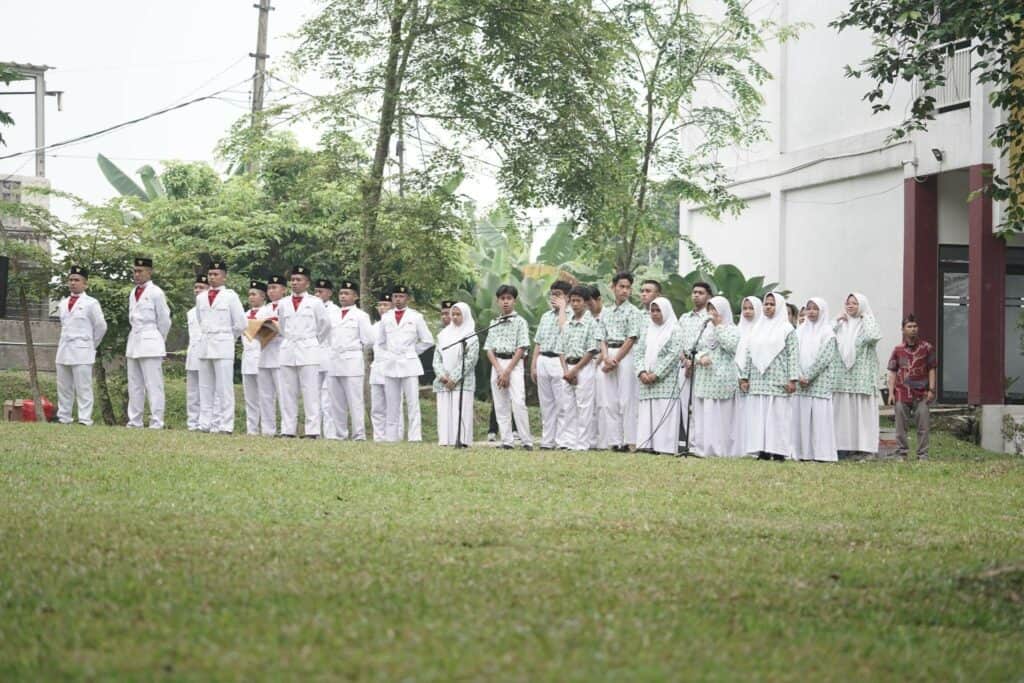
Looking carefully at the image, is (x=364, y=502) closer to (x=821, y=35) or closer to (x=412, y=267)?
(x=412, y=267)

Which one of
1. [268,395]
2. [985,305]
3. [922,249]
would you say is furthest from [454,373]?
[922,249]

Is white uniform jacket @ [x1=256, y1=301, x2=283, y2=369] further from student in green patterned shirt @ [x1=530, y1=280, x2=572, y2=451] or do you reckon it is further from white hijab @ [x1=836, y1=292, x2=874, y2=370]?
white hijab @ [x1=836, y1=292, x2=874, y2=370]

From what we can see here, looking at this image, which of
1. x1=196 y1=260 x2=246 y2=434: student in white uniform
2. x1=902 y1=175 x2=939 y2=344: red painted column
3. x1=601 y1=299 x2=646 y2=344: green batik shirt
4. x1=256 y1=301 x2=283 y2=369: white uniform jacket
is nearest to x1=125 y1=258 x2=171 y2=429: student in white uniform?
x1=196 y1=260 x2=246 y2=434: student in white uniform

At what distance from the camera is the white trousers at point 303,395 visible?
19.8 m

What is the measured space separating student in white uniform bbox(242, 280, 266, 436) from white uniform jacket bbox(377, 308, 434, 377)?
1.79 metres

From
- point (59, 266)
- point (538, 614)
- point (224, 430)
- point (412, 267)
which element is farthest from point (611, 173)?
point (538, 614)

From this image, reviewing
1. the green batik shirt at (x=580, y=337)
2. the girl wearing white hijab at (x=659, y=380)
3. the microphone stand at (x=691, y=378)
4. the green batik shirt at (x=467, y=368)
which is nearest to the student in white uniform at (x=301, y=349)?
the green batik shirt at (x=467, y=368)

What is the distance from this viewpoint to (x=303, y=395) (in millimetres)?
19969

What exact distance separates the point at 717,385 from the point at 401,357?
179 inches

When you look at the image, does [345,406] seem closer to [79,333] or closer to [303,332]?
[303,332]

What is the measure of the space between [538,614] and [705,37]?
21.5 metres

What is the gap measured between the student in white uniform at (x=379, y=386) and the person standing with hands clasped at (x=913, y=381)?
6754 mm

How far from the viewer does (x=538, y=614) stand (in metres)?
6.27

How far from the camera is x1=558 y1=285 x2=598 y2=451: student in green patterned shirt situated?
18297 mm
